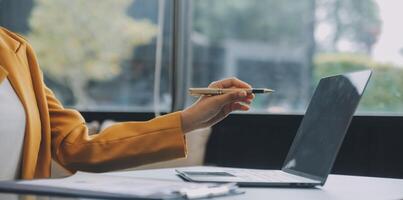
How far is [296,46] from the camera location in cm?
341

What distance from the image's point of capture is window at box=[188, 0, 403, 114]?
237cm

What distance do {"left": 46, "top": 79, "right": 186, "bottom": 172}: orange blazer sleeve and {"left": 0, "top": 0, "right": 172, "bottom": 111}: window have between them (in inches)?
87.2

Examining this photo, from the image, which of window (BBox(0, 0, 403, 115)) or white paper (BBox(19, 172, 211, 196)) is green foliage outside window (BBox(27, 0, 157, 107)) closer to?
window (BBox(0, 0, 403, 115))

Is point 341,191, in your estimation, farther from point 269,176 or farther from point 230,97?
point 230,97

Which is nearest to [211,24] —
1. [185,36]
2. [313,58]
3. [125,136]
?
[185,36]

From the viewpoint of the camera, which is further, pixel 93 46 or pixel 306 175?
pixel 93 46

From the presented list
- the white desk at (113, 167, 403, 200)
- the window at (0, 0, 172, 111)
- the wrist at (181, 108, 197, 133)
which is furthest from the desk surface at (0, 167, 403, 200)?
the window at (0, 0, 172, 111)

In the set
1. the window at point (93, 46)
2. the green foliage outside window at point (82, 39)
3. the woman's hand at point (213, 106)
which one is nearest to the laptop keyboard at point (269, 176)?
the woman's hand at point (213, 106)

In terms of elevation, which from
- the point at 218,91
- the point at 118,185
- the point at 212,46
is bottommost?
the point at 212,46

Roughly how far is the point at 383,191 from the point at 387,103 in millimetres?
1118

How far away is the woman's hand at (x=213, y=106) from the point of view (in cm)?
121

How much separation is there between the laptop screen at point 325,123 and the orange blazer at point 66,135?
27cm

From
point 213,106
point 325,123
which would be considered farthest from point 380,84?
point 213,106

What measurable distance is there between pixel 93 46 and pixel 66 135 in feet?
9.90
